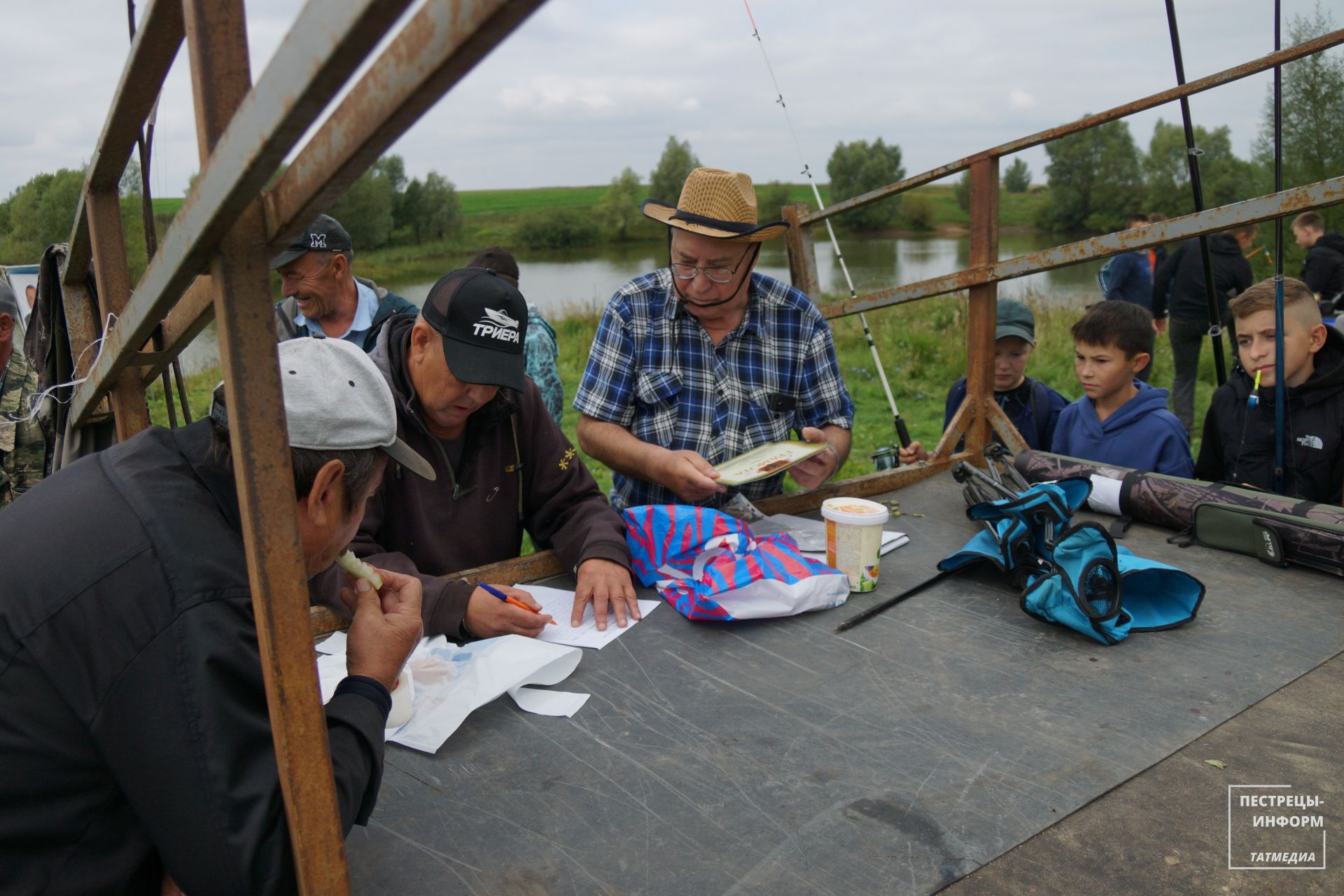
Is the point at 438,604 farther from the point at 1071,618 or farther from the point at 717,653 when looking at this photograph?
the point at 1071,618

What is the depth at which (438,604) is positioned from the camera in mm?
2213

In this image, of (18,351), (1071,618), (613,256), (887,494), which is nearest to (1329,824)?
(1071,618)

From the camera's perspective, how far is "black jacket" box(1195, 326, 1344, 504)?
2994 mm

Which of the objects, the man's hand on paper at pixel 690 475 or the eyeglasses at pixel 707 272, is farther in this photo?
the eyeglasses at pixel 707 272

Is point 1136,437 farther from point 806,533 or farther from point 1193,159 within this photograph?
point 806,533

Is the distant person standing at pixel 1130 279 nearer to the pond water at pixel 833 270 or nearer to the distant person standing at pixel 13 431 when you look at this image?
the pond water at pixel 833 270

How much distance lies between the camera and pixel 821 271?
111 feet

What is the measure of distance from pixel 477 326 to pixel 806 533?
1213 millimetres

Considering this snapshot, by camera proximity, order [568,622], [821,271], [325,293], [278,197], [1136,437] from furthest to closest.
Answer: [821,271], [325,293], [1136,437], [568,622], [278,197]

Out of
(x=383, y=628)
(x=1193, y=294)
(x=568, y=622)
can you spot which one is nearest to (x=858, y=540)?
(x=568, y=622)

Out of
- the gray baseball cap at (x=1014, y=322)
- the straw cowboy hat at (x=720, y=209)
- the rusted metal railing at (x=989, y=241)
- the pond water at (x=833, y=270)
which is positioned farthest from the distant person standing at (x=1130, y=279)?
the straw cowboy hat at (x=720, y=209)

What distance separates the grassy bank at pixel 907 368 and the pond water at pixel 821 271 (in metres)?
0.83

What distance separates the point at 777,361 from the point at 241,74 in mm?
2388

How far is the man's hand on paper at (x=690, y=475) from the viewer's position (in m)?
2.66
